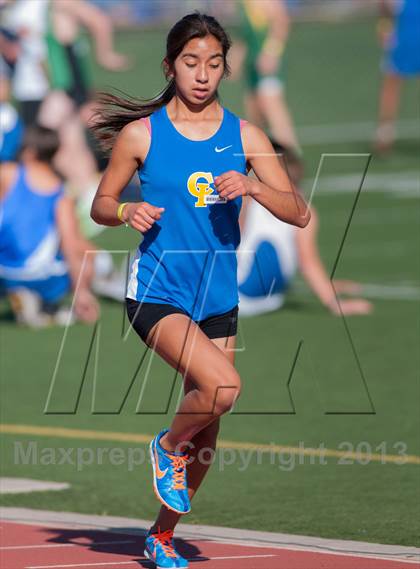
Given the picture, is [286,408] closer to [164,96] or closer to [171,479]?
[171,479]

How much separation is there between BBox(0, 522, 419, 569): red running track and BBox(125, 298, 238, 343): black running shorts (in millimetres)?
978

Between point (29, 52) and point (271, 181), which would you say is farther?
point (29, 52)

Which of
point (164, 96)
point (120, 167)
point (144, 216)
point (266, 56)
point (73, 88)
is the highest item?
point (266, 56)

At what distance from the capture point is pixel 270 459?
8.41 meters

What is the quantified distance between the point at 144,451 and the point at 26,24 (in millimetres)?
9936

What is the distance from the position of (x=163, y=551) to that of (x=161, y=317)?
0.98m

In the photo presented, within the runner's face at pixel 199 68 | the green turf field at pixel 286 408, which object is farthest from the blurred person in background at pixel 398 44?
the runner's face at pixel 199 68

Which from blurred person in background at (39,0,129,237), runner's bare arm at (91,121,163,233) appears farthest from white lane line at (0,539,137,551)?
blurred person in background at (39,0,129,237)

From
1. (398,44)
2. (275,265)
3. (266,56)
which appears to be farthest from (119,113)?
(398,44)

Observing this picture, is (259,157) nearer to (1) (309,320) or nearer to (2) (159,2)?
(1) (309,320)

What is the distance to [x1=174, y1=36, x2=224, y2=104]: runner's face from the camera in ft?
20.1

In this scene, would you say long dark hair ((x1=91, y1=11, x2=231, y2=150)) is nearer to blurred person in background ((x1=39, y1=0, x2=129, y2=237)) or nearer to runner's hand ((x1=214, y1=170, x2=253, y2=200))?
runner's hand ((x1=214, y1=170, x2=253, y2=200))

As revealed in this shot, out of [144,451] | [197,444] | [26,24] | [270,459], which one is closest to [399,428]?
[270,459]

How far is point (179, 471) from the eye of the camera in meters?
6.21
